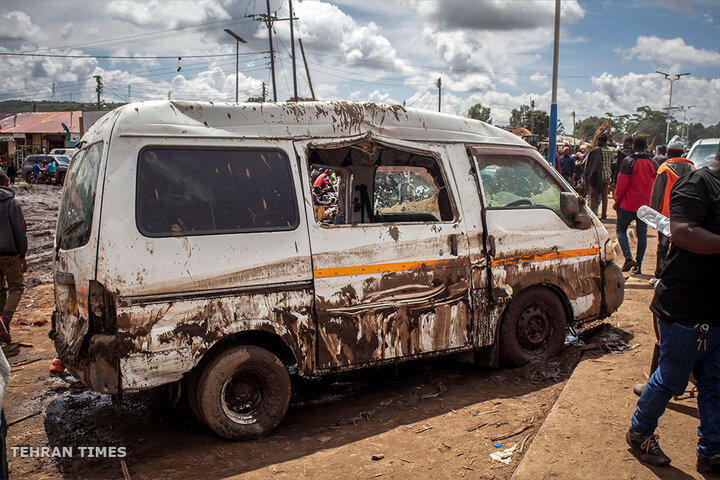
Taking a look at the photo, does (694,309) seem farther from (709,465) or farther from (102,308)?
(102,308)

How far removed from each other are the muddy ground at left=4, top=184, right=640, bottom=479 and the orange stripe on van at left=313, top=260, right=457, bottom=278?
1147 mm

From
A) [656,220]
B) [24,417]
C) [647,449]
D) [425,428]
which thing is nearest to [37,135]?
[24,417]

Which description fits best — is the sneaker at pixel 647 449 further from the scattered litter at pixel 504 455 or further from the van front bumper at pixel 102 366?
the van front bumper at pixel 102 366

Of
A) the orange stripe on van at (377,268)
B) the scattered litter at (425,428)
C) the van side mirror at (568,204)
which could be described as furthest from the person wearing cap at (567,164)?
the scattered litter at (425,428)

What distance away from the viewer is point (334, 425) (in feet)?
14.1

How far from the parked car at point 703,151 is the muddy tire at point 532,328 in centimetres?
809

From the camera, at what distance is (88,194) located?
12.1 ft

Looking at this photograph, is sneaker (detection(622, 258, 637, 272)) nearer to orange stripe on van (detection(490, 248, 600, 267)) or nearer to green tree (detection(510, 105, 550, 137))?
orange stripe on van (detection(490, 248, 600, 267))

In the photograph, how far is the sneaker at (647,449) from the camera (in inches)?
127

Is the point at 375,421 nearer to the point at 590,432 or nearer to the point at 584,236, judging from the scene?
the point at 590,432

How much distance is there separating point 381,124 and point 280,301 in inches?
66.0

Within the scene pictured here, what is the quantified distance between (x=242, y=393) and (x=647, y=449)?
2.63 meters

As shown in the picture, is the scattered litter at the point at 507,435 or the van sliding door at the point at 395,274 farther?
the van sliding door at the point at 395,274

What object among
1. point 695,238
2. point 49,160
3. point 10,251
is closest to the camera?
point 695,238
